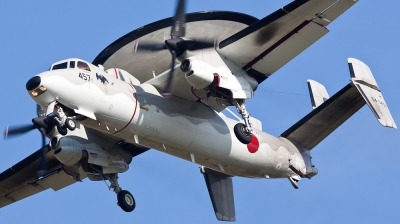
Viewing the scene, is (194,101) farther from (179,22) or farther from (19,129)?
(19,129)

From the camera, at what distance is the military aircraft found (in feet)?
81.2

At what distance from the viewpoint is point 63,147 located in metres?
27.6

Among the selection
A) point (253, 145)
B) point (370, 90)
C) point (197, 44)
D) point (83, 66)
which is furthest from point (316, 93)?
point (83, 66)

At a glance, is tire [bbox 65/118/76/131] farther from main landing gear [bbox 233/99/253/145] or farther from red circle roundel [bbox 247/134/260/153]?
red circle roundel [bbox 247/134/260/153]

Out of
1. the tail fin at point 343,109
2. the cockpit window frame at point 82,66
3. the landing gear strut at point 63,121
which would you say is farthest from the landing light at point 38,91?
the tail fin at point 343,109

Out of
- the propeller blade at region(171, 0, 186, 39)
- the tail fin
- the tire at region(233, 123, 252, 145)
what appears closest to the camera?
the propeller blade at region(171, 0, 186, 39)

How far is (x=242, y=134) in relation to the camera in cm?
2572

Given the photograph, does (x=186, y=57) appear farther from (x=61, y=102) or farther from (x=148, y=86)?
(x=61, y=102)

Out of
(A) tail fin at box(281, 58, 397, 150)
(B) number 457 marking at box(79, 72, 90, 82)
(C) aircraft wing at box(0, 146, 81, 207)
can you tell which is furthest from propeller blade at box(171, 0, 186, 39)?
(C) aircraft wing at box(0, 146, 81, 207)

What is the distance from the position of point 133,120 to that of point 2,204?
32.9ft

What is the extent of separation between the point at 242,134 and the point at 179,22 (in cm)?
414

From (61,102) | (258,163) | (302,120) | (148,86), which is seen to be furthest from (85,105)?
(302,120)

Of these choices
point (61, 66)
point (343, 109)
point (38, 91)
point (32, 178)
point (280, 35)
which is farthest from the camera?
point (32, 178)

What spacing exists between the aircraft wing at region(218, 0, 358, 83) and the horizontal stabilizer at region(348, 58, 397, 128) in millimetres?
2610
